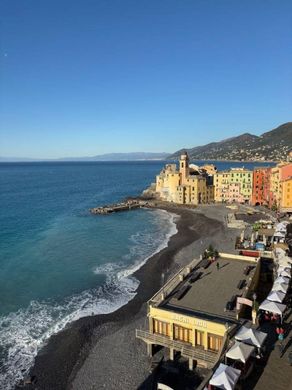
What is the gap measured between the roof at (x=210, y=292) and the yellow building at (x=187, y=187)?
73.2 m

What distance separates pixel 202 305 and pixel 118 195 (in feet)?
377

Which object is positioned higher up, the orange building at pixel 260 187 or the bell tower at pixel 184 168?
the bell tower at pixel 184 168

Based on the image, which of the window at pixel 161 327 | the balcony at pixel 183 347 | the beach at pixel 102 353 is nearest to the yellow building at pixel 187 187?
the beach at pixel 102 353

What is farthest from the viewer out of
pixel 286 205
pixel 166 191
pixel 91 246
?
pixel 166 191

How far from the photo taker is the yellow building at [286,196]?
76438 millimetres

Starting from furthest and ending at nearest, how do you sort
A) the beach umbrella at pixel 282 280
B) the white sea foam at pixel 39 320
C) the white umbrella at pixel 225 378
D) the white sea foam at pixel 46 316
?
the beach umbrella at pixel 282 280
the white sea foam at pixel 46 316
the white sea foam at pixel 39 320
the white umbrella at pixel 225 378

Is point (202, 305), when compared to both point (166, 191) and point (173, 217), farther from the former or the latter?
point (166, 191)

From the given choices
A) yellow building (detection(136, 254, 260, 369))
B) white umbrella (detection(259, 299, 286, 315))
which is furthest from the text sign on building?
white umbrella (detection(259, 299, 286, 315))

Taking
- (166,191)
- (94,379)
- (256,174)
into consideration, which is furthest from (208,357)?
(166,191)

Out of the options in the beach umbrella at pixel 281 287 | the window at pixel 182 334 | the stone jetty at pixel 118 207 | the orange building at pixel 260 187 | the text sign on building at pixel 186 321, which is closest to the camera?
the text sign on building at pixel 186 321

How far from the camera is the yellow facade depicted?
23.0 m

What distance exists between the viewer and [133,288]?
41688mm

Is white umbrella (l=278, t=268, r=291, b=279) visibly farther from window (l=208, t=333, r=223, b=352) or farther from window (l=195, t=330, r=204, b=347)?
window (l=195, t=330, r=204, b=347)

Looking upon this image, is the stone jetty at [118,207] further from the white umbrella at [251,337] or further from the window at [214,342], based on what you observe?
the white umbrella at [251,337]
